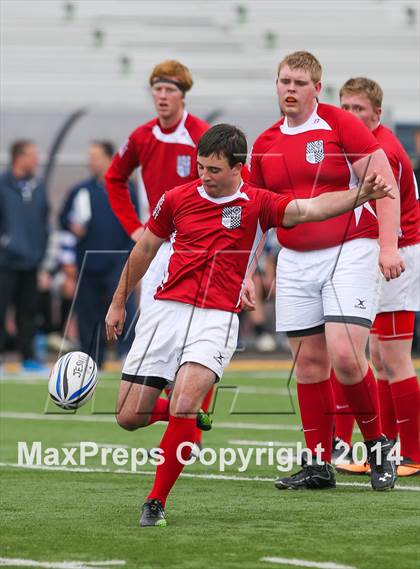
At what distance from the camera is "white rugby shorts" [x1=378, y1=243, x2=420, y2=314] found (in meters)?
7.90

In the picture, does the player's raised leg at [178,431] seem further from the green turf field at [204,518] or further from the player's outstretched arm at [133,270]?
the player's outstretched arm at [133,270]

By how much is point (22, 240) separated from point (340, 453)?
7880 millimetres

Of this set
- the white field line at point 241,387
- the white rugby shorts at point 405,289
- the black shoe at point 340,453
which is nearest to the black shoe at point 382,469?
the white rugby shorts at point 405,289

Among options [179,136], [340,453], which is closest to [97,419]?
[340,453]

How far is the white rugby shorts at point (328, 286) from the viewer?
7066mm

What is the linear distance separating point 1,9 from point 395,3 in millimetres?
7819

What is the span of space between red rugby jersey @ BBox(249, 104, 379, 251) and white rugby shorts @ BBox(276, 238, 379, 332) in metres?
0.07

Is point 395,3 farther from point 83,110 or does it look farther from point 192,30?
point 83,110

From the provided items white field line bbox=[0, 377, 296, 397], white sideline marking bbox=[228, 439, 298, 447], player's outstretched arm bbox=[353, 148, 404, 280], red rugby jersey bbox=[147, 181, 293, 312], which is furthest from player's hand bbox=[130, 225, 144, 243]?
white field line bbox=[0, 377, 296, 397]

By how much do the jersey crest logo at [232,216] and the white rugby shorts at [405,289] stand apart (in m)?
1.75

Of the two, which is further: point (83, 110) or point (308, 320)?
point (83, 110)

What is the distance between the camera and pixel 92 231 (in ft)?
49.7

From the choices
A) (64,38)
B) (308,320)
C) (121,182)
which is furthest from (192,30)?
(308,320)

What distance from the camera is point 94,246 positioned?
15164mm
